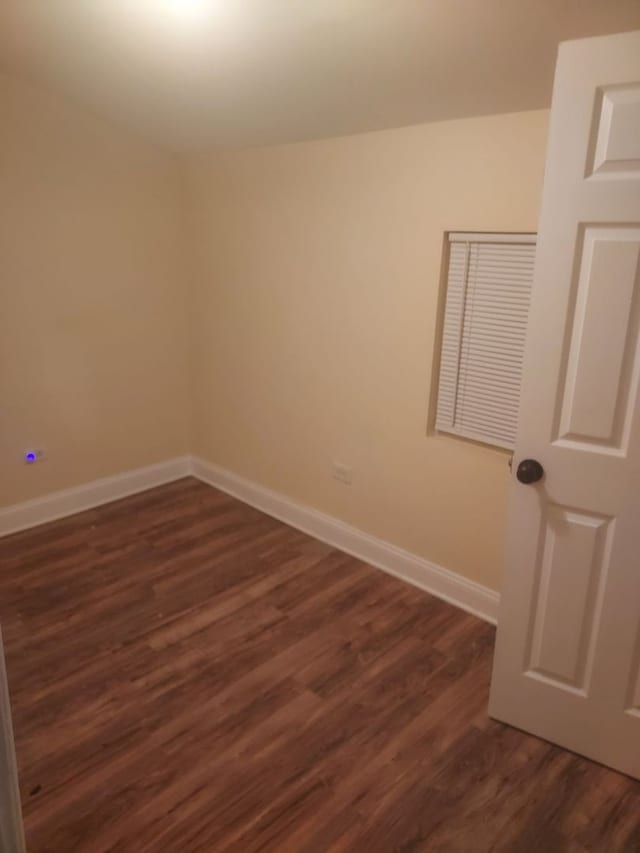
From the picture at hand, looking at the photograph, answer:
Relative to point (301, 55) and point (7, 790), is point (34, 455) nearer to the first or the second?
point (301, 55)

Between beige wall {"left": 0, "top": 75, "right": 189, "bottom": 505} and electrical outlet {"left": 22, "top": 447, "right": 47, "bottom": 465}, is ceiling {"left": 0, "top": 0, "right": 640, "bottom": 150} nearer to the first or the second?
beige wall {"left": 0, "top": 75, "right": 189, "bottom": 505}

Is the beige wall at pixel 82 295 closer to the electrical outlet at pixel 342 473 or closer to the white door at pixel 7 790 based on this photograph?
the electrical outlet at pixel 342 473

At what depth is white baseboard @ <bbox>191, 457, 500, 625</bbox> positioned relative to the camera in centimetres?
280

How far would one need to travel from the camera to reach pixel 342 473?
130 inches

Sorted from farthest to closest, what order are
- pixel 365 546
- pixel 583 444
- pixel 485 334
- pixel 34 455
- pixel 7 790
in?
pixel 34 455, pixel 365 546, pixel 485 334, pixel 583 444, pixel 7 790

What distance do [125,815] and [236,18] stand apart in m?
2.53

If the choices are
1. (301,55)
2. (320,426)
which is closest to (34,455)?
(320,426)

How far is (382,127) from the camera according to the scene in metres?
2.68

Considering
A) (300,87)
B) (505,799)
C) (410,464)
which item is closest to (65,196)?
(300,87)

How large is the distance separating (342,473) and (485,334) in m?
1.12

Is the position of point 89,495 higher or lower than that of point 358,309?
lower

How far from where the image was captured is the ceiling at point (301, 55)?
1797 mm

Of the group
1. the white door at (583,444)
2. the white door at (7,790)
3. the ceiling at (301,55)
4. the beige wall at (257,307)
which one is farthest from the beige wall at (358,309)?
the white door at (7,790)

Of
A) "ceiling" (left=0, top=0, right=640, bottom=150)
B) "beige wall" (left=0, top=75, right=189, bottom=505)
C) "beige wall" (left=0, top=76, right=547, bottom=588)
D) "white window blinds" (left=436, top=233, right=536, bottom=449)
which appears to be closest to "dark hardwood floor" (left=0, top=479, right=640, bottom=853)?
"beige wall" (left=0, top=76, right=547, bottom=588)
